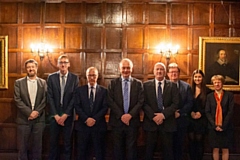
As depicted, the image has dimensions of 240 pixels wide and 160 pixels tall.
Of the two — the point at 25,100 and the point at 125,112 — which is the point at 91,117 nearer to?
the point at 125,112

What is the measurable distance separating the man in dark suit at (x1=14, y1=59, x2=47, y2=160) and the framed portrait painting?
294 cm

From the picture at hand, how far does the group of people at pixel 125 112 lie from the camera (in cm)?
507

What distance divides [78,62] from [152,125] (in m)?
2.08

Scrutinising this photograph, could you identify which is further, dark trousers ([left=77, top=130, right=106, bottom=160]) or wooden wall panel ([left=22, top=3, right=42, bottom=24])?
wooden wall panel ([left=22, top=3, right=42, bottom=24])

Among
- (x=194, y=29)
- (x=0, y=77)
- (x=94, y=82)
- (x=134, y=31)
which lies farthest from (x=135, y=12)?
(x=0, y=77)

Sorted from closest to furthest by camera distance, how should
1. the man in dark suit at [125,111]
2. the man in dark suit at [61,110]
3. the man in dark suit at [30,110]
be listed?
the man in dark suit at [125,111]
the man in dark suit at [61,110]
the man in dark suit at [30,110]

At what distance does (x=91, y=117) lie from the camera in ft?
16.9

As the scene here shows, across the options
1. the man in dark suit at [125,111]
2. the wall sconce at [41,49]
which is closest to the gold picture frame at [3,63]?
the wall sconce at [41,49]

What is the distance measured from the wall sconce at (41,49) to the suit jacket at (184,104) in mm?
2516

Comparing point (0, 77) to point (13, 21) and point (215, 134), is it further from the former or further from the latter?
point (215, 134)

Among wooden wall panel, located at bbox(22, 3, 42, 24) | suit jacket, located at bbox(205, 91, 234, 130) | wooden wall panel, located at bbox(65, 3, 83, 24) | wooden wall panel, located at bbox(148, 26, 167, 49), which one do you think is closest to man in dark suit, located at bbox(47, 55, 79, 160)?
wooden wall panel, located at bbox(65, 3, 83, 24)

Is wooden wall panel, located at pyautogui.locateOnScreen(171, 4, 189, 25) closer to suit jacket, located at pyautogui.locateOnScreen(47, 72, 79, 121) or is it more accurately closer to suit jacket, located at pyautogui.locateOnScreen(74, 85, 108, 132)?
suit jacket, located at pyautogui.locateOnScreen(74, 85, 108, 132)

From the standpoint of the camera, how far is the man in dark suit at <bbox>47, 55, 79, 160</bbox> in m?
5.28

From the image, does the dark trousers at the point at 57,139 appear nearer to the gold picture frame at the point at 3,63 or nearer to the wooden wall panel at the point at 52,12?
the gold picture frame at the point at 3,63
